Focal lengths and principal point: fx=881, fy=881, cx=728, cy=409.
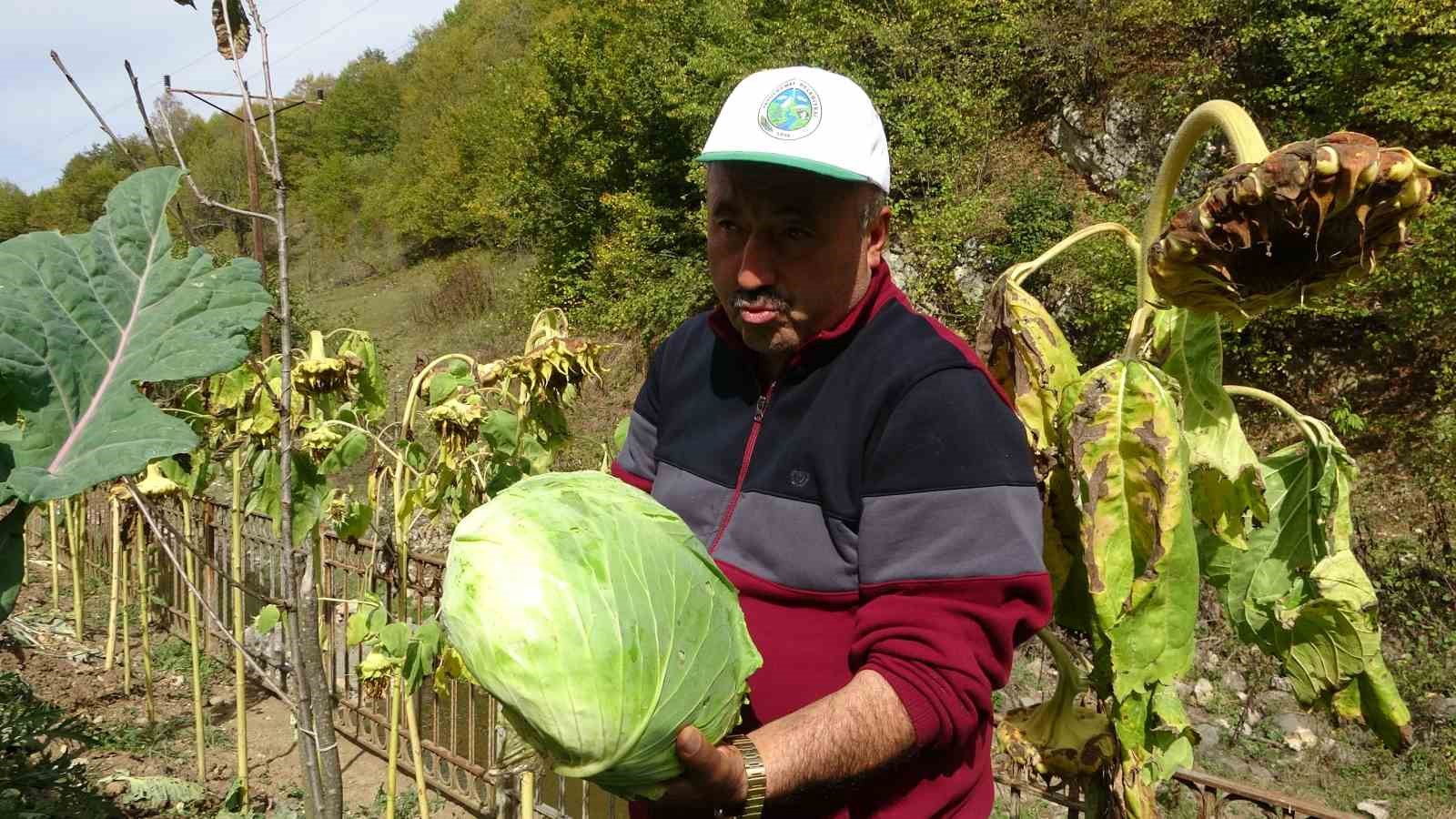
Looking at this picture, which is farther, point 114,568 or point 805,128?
point 114,568

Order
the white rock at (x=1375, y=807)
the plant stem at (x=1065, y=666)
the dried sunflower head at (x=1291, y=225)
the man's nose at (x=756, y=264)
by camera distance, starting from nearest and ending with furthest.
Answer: the dried sunflower head at (x=1291, y=225)
the man's nose at (x=756, y=264)
the plant stem at (x=1065, y=666)
the white rock at (x=1375, y=807)

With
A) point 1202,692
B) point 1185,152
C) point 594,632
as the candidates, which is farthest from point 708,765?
point 1202,692

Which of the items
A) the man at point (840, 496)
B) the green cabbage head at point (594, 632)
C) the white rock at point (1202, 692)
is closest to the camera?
the green cabbage head at point (594, 632)

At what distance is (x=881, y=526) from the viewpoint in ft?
4.94

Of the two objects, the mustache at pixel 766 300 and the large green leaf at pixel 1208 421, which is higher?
the mustache at pixel 766 300

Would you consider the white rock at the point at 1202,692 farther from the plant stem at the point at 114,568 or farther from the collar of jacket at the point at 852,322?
the plant stem at the point at 114,568

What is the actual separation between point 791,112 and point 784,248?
24 centimetres

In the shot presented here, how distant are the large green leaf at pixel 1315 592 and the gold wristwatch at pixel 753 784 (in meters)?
1.05

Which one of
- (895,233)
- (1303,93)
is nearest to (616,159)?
(895,233)

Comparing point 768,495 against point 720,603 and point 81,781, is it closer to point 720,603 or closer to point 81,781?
point 720,603

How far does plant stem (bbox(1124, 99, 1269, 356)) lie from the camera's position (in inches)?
51.0

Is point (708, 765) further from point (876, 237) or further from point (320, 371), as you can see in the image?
point (320, 371)

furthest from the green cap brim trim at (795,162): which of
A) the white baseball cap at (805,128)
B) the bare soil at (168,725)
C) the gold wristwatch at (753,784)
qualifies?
the bare soil at (168,725)

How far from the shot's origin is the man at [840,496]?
55.4 inches
